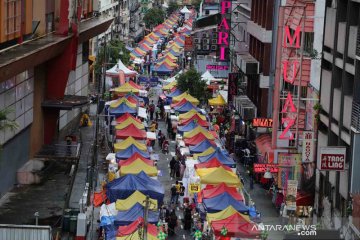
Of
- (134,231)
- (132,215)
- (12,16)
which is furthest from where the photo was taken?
(12,16)

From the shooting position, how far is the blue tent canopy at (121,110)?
2292 inches

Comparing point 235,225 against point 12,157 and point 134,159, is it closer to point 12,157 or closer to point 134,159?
point 134,159

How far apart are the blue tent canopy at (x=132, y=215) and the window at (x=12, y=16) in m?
10.8

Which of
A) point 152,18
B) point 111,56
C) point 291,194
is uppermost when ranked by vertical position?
point 152,18

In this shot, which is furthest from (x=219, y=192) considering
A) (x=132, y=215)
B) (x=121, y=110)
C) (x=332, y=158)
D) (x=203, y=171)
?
(x=121, y=110)

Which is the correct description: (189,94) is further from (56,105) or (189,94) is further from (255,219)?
(255,219)

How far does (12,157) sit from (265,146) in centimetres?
1292

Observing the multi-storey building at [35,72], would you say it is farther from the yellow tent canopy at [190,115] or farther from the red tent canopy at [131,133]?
the yellow tent canopy at [190,115]

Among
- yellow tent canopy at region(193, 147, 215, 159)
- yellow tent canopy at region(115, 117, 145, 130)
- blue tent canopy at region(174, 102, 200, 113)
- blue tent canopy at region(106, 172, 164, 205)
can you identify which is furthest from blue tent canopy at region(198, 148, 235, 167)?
blue tent canopy at region(174, 102, 200, 113)

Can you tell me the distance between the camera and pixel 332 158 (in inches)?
1140

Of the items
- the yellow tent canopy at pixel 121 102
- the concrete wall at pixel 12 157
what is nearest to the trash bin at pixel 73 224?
the concrete wall at pixel 12 157

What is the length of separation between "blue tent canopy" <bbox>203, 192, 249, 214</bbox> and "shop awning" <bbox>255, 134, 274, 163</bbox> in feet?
25.0

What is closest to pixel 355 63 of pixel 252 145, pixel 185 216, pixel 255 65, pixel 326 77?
pixel 326 77

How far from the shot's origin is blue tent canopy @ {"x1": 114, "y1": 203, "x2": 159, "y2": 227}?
32.5 meters
